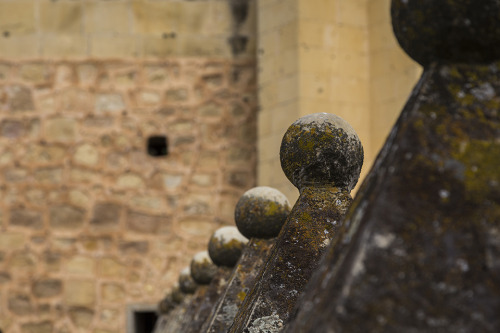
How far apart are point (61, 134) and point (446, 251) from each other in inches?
247

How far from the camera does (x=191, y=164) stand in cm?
670

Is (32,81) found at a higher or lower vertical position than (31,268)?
higher

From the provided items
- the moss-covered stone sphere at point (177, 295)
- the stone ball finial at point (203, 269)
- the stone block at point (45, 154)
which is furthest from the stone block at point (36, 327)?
the stone ball finial at point (203, 269)

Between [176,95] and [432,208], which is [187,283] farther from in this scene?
[432,208]

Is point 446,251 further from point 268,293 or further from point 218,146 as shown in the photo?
point 218,146

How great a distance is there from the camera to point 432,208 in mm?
662

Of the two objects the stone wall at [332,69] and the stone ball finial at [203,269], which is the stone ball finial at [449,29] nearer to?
the stone ball finial at [203,269]

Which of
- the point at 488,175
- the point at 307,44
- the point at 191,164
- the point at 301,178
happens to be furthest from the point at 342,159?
the point at 191,164

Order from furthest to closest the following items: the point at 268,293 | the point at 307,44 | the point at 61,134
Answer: the point at 61,134, the point at 307,44, the point at 268,293

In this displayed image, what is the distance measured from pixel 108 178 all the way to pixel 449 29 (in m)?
6.06

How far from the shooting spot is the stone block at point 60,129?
21.9ft

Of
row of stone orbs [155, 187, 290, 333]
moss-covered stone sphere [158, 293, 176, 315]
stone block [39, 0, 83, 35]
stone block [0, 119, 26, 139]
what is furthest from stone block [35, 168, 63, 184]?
row of stone orbs [155, 187, 290, 333]

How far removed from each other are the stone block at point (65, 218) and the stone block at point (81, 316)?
0.66 m

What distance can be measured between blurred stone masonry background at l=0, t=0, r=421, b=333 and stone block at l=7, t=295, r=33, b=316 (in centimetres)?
1
